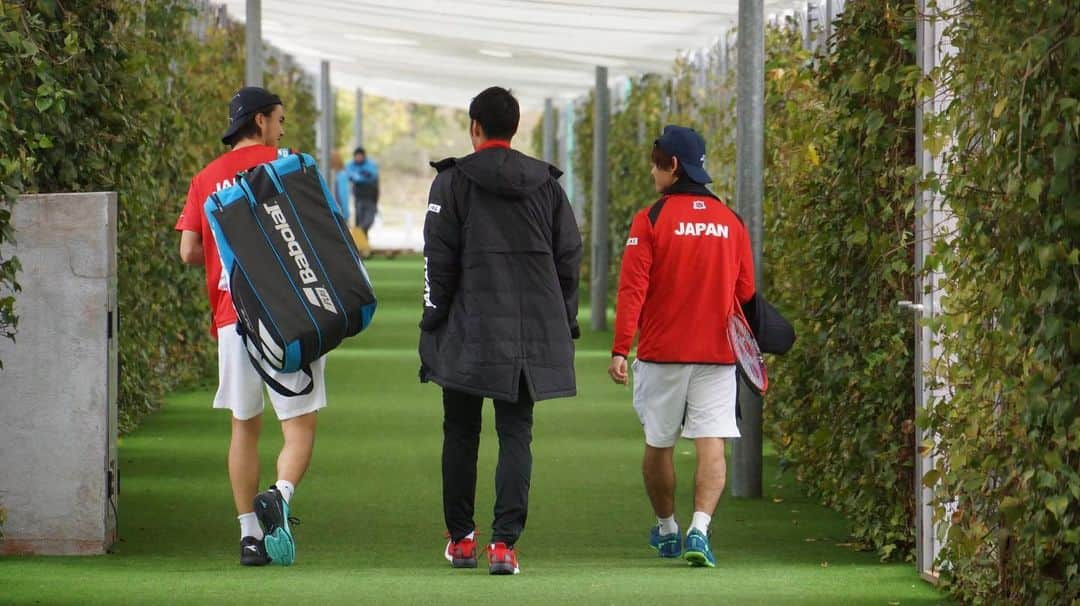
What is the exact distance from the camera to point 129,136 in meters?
7.66

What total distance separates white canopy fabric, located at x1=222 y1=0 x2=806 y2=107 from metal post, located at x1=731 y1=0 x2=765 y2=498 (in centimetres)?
221

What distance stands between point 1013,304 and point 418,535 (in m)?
3.09

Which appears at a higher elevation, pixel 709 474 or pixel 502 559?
pixel 709 474

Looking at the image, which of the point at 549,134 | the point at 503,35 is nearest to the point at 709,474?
the point at 503,35

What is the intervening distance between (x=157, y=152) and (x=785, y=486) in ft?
11.6

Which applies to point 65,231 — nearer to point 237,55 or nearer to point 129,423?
point 129,423

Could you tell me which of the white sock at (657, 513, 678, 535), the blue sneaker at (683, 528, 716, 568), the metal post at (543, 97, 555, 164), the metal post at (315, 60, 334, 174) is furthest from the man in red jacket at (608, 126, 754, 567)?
the metal post at (543, 97, 555, 164)

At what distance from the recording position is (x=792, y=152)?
27.5ft

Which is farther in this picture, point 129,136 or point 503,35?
point 503,35

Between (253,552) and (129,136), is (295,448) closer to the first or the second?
(253,552)

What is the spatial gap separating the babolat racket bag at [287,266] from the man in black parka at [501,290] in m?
0.31

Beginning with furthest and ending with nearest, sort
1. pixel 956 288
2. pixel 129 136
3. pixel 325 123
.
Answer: pixel 325 123 < pixel 129 136 < pixel 956 288

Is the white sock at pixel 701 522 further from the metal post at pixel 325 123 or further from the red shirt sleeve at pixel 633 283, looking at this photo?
the metal post at pixel 325 123

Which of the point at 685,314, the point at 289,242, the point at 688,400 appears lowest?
the point at 688,400
